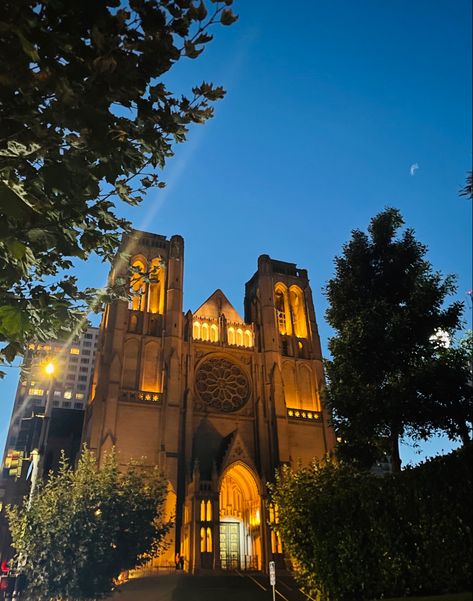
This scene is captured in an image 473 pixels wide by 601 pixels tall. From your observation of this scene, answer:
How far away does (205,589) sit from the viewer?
2875cm

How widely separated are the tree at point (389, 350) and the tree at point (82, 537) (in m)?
11.8

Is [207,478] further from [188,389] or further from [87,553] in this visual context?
[87,553]

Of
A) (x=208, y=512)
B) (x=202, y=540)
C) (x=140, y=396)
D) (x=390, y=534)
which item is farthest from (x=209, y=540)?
(x=390, y=534)

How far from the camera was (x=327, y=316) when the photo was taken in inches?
751

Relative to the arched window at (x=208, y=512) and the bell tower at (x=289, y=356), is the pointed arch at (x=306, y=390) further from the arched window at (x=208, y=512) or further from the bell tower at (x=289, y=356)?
the arched window at (x=208, y=512)

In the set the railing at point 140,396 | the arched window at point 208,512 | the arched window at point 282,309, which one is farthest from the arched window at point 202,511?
the arched window at point 282,309

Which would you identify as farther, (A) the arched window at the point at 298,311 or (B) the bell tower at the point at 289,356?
(A) the arched window at the point at 298,311

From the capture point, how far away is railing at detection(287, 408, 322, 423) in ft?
148

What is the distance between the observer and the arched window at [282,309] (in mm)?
51662

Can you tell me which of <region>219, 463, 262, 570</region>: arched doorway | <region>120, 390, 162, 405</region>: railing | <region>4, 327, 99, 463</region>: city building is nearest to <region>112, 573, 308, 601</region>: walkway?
<region>219, 463, 262, 570</region>: arched doorway

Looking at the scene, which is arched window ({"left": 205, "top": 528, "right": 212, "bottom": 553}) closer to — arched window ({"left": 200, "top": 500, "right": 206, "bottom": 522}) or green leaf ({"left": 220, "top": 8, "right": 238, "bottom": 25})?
arched window ({"left": 200, "top": 500, "right": 206, "bottom": 522})

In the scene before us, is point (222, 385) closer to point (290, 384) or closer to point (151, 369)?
point (151, 369)

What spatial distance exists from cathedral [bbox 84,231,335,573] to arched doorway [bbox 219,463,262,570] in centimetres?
9

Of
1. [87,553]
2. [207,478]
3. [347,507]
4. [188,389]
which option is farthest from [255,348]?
[347,507]
